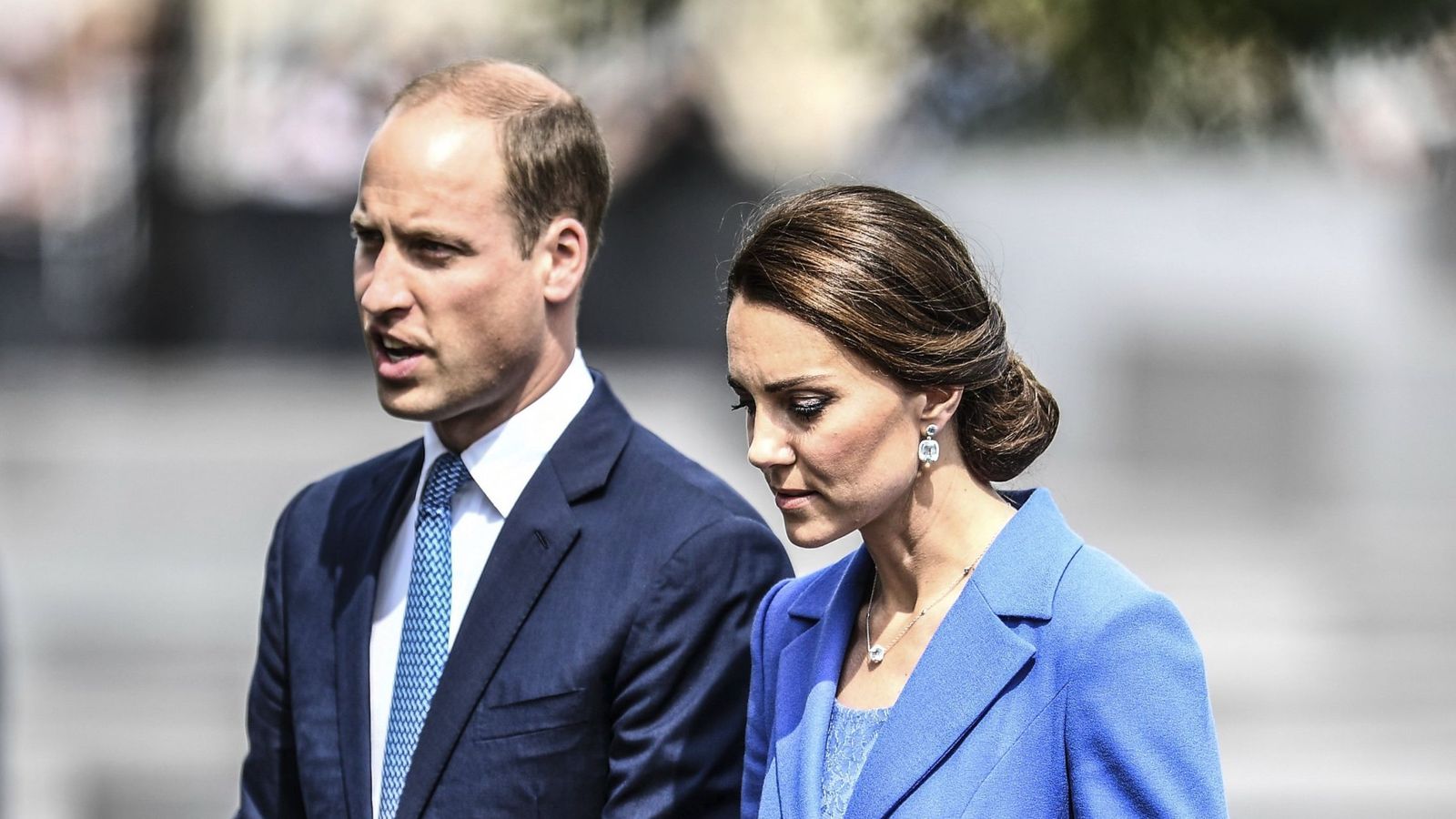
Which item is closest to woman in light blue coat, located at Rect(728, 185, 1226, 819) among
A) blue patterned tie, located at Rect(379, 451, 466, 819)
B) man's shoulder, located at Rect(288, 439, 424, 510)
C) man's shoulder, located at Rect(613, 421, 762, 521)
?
man's shoulder, located at Rect(613, 421, 762, 521)

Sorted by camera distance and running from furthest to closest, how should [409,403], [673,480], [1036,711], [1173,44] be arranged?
[1173,44] → [673,480] → [409,403] → [1036,711]

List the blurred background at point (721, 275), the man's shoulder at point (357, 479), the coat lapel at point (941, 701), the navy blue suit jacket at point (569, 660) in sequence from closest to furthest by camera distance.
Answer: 1. the coat lapel at point (941, 701)
2. the navy blue suit jacket at point (569, 660)
3. the man's shoulder at point (357, 479)
4. the blurred background at point (721, 275)

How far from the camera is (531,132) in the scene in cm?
285

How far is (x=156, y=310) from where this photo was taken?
44.4 feet

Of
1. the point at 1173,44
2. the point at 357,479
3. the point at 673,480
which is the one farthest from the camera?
the point at 1173,44

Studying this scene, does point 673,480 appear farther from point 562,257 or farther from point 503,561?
point 562,257

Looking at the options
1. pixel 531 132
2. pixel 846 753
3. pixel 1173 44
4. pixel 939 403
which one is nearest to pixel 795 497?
pixel 939 403

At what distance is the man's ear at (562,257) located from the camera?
9.45 feet

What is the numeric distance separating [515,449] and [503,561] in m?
0.21

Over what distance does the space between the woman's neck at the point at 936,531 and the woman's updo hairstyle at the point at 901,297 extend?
0.14 ft

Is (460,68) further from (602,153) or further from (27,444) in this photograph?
(27,444)

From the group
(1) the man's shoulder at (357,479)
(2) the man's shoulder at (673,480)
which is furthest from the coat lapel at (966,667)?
(1) the man's shoulder at (357,479)

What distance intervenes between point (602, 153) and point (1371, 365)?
1359cm

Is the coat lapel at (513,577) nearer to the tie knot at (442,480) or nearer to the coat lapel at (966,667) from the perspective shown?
the tie knot at (442,480)
